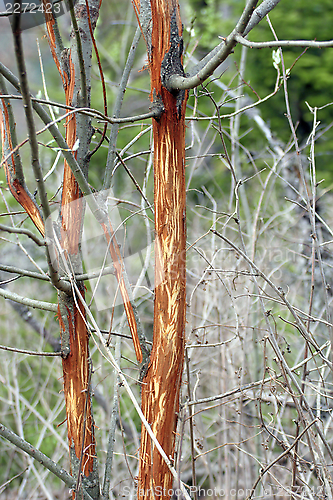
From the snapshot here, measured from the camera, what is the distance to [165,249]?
1.16m

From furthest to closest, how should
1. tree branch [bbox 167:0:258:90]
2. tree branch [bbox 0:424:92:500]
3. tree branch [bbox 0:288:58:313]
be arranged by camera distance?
tree branch [bbox 0:288:58:313] → tree branch [bbox 0:424:92:500] → tree branch [bbox 167:0:258:90]

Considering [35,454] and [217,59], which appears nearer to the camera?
[217,59]

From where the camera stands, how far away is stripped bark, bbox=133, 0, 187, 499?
3.66ft

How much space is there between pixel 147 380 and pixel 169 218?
51cm

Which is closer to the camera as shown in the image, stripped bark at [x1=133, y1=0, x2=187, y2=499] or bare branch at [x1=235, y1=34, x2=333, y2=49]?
bare branch at [x1=235, y1=34, x2=333, y2=49]

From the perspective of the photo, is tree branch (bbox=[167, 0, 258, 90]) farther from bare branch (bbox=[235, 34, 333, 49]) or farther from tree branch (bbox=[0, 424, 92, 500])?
tree branch (bbox=[0, 424, 92, 500])

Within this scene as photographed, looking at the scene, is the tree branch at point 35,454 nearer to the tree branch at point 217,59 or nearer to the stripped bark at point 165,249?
the stripped bark at point 165,249

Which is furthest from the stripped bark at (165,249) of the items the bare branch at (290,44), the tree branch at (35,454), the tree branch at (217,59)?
the bare branch at (290,44)

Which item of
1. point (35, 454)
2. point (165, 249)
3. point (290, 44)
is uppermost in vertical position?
point (290, 44)

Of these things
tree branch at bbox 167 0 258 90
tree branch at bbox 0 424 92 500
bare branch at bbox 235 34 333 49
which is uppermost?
tree branch at bbox 167 0 258 90

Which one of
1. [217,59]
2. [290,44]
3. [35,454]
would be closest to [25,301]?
[35,454]

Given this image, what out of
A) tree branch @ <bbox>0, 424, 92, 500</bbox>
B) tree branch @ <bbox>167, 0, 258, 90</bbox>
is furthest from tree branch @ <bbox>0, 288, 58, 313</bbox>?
tree branch @ <bbox>167, 0, 258, 90</bbox>

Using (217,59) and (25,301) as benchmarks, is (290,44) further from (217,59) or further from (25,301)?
(25,301)

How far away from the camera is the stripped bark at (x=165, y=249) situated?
112 cm
